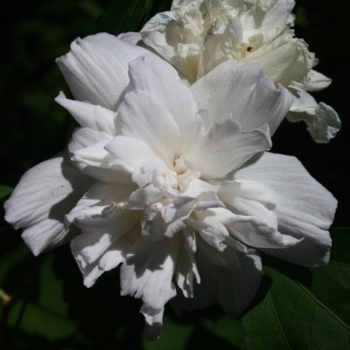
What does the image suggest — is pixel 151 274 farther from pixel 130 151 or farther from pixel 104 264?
pixel 130 151

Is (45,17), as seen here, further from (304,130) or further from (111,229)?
(111,229)

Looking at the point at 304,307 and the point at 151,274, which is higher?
the point at 151,274

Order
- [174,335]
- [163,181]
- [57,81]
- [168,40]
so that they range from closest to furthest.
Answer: [163,181] → [168,40] → [174,335] → [57,81]

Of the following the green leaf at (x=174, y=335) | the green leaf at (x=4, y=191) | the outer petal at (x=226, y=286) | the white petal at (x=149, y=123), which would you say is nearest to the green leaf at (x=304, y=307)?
the outer petal at (x=226, y=286)

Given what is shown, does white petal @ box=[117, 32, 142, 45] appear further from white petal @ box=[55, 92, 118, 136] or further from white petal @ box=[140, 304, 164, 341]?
white petal @ box=[140, 304, 164, 341]

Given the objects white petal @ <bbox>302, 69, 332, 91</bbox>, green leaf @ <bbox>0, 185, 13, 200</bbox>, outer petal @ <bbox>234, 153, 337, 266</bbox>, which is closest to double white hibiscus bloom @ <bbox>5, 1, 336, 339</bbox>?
outer petal @ <bbox>234, 153, 337, 266</bbox>

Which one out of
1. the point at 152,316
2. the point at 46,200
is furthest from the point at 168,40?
the point at 152,316

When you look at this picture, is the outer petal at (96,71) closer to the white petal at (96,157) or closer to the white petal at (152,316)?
the white petal at (96,157)
